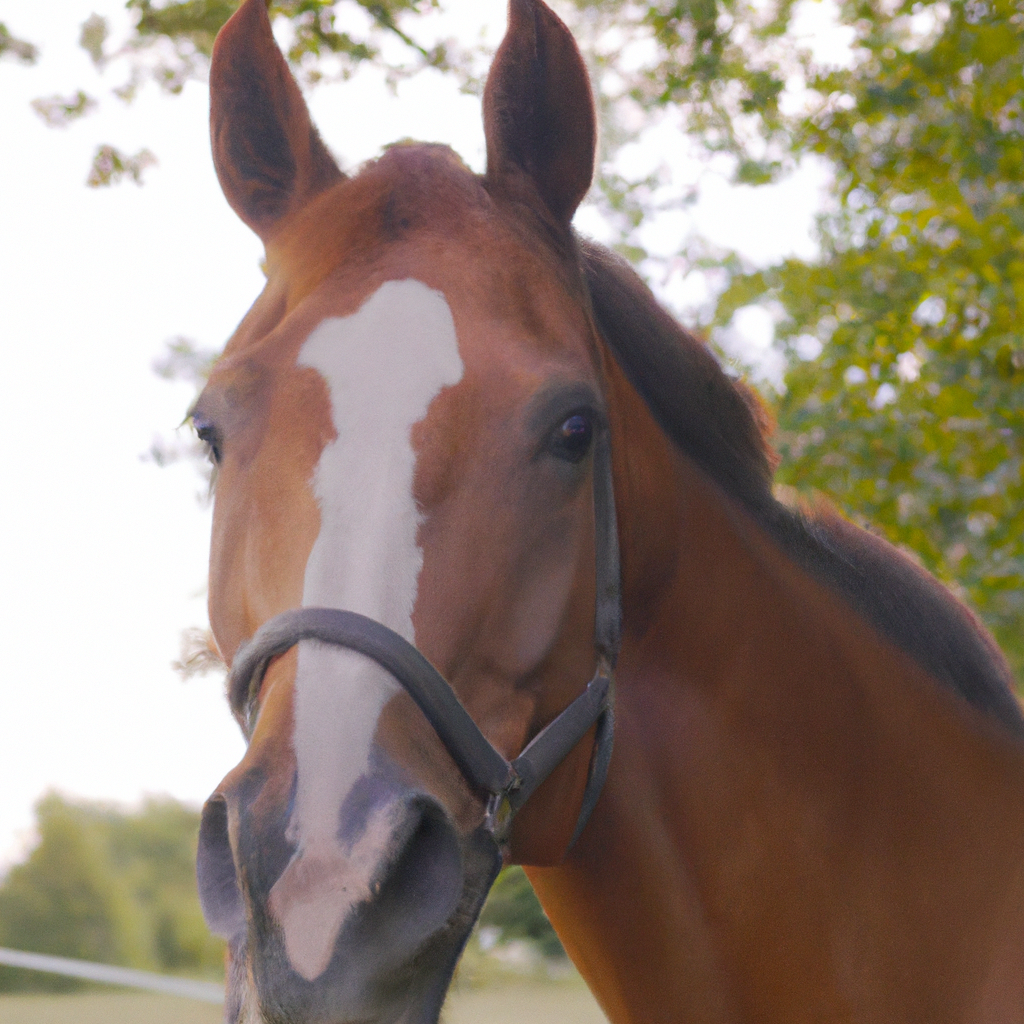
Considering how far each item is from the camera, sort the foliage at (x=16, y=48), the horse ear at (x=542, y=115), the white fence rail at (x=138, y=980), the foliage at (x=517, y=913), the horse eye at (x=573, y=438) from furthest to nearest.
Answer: the foliage at (x=16, y=48)
the foliage at (x=517, y=913)
the white fence rail at (x=138, y=980)
the horse ear at (x=542, y=115)
the horse eye at (x=573, y=438)

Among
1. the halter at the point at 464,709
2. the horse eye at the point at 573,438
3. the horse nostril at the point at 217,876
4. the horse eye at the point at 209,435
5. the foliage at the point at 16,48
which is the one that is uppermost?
the foliage at the point at 16,48

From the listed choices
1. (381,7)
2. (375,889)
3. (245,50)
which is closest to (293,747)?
(375,889)

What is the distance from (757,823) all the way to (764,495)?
2.06 feet

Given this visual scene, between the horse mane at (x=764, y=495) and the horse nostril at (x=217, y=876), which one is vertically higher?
the horse mane at (x=764, y=495)

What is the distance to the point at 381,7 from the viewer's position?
397cm

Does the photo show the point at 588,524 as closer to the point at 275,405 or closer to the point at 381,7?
the point at 275,405

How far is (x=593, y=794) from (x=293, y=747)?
60 centimetres

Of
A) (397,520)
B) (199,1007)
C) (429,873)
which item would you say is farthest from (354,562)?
(199,1007)

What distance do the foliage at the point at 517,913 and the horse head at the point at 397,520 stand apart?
200cm

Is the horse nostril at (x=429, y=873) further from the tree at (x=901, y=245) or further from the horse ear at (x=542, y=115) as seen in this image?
the tree at (x=901, y=245)

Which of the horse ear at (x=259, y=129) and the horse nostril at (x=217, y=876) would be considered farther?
the horse ear at (x=259, y=129)

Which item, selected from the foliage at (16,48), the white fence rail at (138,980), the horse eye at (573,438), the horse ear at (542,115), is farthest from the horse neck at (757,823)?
the foliage at (16,48)

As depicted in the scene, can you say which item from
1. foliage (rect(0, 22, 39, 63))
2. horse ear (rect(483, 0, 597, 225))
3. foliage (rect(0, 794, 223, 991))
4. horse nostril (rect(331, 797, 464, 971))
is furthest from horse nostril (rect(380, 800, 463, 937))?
foliage (rect(0, 794, 223, 991))

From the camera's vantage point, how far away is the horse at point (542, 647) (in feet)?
3.77
